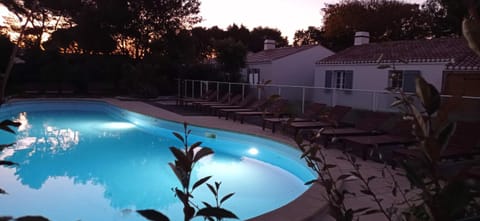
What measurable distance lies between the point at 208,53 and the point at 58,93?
12848mm

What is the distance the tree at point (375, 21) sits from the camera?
26.6 meters

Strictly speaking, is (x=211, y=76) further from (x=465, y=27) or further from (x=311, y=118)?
(x=465, y=27)

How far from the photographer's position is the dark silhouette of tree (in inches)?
1357

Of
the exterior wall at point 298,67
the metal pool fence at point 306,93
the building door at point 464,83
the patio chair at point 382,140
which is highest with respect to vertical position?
the exterior wall at point 298,67

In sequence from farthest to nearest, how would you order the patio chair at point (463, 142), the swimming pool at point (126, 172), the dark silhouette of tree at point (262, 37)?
the dark silhouette of tree at point (262, 37) < the swimming pool at point (126, 172) < the patio chair at point (463, 142)

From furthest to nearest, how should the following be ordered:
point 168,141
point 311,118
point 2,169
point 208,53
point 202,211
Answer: point 208,53 → point 168,141 → point 311,118 → point 2,169 → point 202,211

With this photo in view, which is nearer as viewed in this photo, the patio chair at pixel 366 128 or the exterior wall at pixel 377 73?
the patio chair at pixel 366 128

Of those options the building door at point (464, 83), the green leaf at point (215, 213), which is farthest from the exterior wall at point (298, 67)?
the green leaf at point (215, 213)

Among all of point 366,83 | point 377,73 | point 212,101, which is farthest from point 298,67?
point 212,101

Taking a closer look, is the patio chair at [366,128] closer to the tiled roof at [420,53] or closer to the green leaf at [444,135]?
the tiled roof at [420,53]

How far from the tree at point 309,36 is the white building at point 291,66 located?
1129cm

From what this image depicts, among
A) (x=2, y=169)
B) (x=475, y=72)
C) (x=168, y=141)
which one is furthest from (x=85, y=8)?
(x=475, y=72)

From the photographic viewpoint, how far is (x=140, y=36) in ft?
76.0

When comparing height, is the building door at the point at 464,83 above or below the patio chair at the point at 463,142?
above
